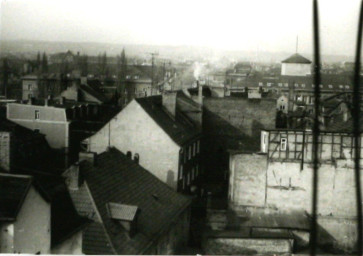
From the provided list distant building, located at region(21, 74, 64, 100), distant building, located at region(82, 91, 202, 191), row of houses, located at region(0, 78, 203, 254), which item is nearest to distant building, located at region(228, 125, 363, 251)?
distant building, located at region(82, 91, 202, 191)

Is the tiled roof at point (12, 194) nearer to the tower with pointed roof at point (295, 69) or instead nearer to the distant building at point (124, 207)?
the distant building at point (124, 207)

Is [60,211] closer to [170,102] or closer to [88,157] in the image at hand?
[88,157]

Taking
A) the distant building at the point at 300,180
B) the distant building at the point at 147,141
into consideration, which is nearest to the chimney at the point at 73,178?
the distant building at the point at 147,141

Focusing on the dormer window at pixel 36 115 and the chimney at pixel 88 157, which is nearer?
the chimney at pixel 88 157

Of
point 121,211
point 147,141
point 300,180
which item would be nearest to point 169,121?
point 147,141

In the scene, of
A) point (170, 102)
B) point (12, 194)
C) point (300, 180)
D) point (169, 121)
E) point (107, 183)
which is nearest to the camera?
point (12, 194)

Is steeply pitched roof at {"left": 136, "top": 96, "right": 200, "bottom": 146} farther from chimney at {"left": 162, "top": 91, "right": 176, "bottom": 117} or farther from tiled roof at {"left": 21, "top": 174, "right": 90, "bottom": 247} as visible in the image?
tiled roof at {"left": 21, "top": 174, "right": 90, "bottom": 247}

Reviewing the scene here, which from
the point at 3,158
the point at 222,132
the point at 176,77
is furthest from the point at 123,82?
the point at 3,158
